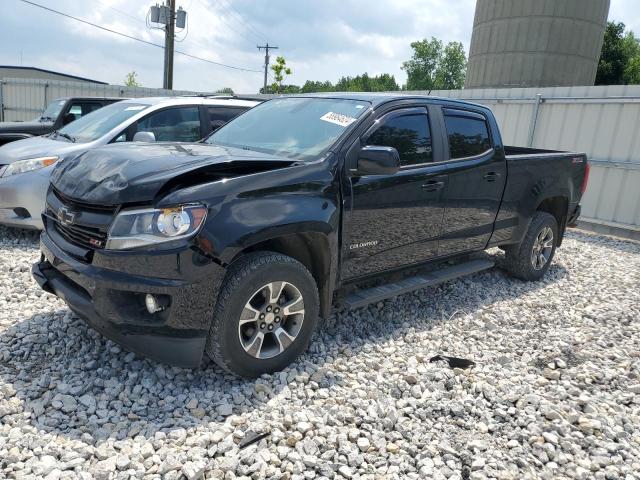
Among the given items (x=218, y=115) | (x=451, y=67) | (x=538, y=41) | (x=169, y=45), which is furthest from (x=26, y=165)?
(x=451, y=67)

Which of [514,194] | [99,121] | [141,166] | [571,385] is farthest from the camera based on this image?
[99,121]

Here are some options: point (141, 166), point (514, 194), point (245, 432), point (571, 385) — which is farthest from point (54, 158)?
point (571, 385)

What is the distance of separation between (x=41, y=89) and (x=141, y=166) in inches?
798

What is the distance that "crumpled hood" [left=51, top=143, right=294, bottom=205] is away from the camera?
9.05 ft

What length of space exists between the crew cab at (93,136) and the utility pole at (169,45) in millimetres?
14091

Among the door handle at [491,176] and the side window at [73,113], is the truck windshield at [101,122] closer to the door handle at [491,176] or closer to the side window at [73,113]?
the side window at [73,113]

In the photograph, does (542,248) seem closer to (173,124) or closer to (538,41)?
(173,124)

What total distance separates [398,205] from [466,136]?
49.6 inches

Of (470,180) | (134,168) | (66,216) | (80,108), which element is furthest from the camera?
(80,108)

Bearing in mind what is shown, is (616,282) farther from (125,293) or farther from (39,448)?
(39,448)

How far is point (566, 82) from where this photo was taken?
27.4 metres

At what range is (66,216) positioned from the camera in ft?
9.93

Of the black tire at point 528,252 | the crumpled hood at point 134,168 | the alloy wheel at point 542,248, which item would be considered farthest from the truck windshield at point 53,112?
the alloy wheel at point 542,248

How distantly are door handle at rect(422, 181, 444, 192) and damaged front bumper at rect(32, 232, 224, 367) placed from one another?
6.42ft
